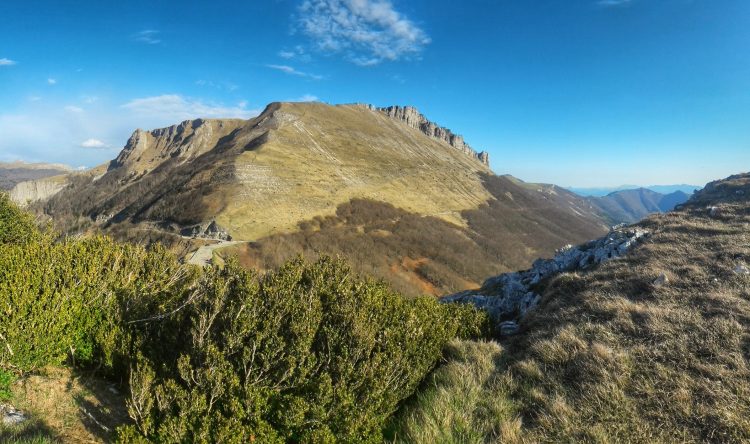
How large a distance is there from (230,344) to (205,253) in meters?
66.4

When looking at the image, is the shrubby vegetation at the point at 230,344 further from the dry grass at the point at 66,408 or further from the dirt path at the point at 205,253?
the dirt path at the point at 205,253

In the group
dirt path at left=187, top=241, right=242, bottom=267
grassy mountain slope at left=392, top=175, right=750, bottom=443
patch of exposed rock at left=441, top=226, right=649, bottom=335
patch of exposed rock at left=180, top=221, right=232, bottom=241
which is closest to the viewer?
grassy mountain slope at left=392, top=175, right=750, bottom=443

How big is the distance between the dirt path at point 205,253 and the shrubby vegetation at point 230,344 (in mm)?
49662

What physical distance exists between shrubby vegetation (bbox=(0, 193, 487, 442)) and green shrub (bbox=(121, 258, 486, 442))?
1.2 inches

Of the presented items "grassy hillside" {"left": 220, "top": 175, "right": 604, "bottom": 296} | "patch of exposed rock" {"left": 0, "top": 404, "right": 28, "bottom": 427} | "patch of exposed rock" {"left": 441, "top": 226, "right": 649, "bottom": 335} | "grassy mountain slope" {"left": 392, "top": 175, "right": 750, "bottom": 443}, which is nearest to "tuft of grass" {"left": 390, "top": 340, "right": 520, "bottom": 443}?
"grassy mountain slope" {"left": 392, "top": 175, "right": 750, "bottom": 443}

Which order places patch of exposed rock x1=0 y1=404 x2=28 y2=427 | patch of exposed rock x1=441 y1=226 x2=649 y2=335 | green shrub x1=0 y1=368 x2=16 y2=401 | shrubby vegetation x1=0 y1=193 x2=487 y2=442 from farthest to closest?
patch of exposed rock x1=441 y1=226 x2=649 y2=335
green shrub x1=0 y1=368 x2=16 y2=401
shrubby vegetation x1=0 y1=193 x2=487 y2=442
patch of exposed rock x1=0 y1=404 x2=28 y2=427

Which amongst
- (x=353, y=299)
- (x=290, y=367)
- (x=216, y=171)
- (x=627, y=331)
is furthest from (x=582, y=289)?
(x=216, y=171)

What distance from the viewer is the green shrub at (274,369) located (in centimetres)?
779

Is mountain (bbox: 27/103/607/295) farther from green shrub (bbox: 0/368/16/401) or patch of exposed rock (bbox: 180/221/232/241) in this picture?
green shrub (bbox: 0/368/16/401)

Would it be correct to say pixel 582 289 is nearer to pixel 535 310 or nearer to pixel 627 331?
pixel 535 310

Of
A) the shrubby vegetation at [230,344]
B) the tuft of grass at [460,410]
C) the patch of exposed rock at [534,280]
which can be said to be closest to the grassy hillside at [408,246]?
the patch of exposed rock at [534,280]

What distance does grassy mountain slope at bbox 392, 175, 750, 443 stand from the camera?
7.20m

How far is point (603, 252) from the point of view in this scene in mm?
23578

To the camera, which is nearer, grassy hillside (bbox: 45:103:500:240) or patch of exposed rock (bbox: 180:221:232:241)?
patch of exposed rock (bbox: 180:221:232:241)
